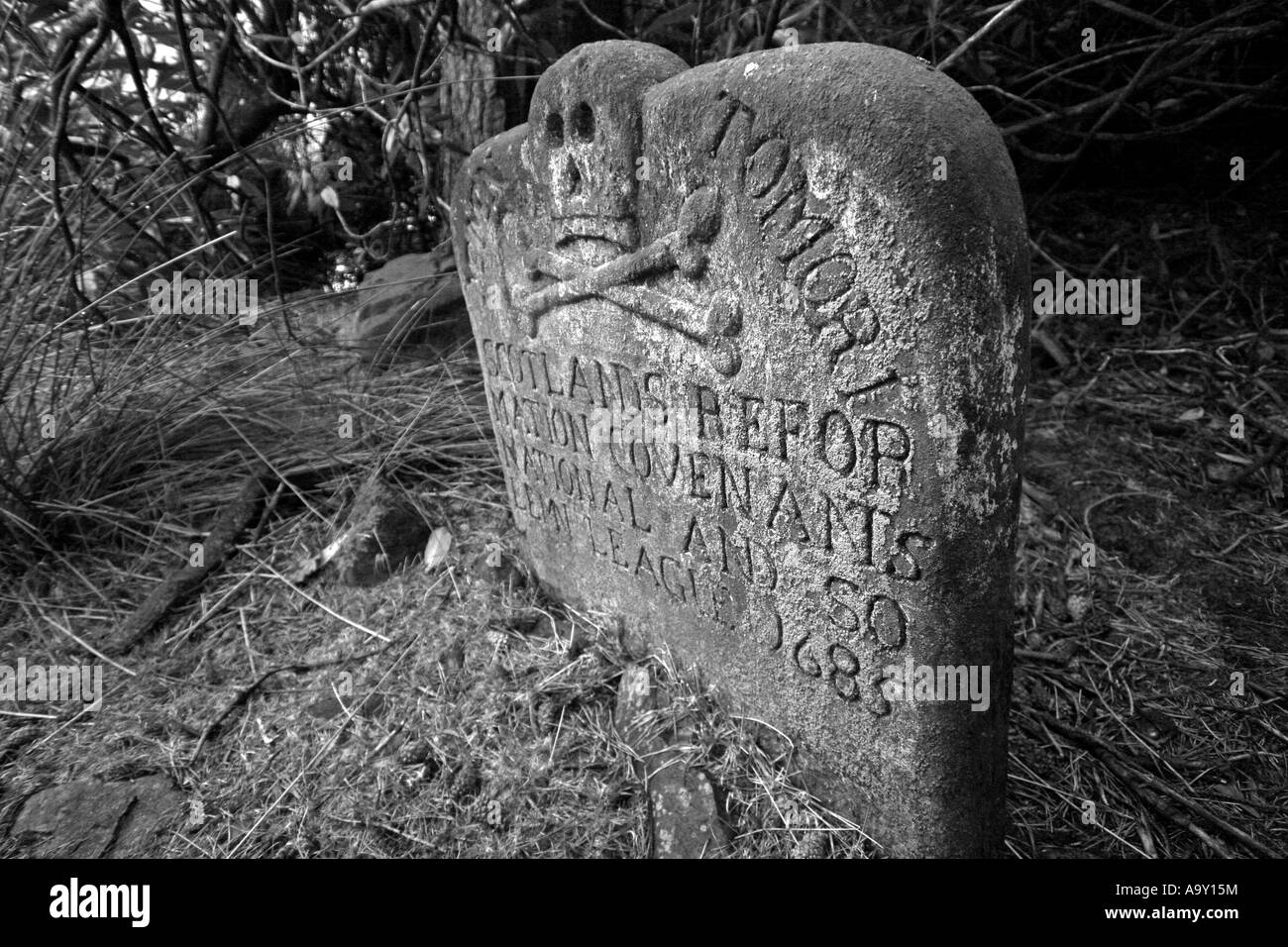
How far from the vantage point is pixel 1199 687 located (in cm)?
195

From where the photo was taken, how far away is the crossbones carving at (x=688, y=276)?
147 cm

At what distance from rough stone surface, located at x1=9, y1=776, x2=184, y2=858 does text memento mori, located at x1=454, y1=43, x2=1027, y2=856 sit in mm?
1152

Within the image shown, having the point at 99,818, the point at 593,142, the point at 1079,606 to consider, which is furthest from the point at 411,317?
the point at 1079,606

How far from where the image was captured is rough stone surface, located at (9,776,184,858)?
182 centimetres

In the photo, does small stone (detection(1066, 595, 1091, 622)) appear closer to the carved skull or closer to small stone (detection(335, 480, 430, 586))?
the carved skull

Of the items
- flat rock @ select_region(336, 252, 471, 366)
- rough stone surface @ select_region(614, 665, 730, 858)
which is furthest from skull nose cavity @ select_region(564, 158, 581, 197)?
flat rock @ select_region(336, 252, 471, 366)

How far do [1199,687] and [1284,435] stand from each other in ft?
3.36

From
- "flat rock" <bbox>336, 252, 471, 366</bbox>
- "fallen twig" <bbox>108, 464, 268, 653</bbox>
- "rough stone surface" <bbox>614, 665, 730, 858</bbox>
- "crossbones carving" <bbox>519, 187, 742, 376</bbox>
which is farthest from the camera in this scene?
"flat rock" <bbox>336, 252, 471, 366</bbox>

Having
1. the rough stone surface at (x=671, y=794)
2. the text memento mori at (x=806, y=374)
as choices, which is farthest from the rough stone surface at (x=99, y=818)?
the text memento mori at (x=806, y=374)

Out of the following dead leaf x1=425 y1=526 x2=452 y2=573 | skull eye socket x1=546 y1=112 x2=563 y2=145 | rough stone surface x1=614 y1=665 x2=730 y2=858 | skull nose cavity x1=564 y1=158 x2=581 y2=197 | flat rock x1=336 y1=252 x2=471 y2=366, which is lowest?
rough stone surface x1=614 y1=665 x2=730 y2=858

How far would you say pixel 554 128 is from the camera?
176 centimetres

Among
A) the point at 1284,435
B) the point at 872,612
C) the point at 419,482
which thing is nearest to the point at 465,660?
the point at 419,482

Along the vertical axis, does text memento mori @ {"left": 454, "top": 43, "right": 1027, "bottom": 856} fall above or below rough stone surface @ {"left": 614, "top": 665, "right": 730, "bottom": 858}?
above

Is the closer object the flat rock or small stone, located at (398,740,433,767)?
small stone, located at (398,740,433,767)
